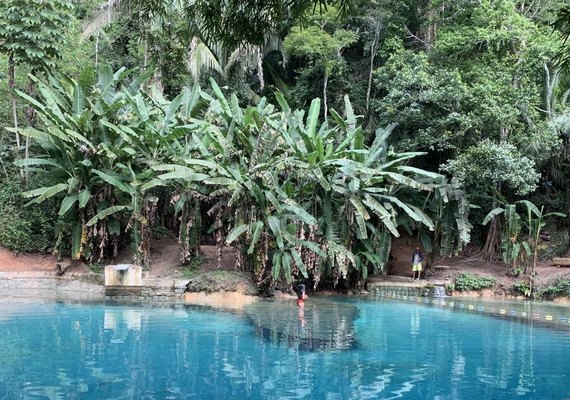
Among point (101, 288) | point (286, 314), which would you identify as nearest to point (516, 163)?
point (286, 314)

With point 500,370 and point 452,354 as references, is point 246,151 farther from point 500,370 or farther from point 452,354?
point 500,370

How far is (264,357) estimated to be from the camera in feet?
25.7

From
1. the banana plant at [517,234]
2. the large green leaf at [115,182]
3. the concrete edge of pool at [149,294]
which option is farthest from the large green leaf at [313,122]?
the banana plant at [517,234]

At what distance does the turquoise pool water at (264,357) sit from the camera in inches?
246

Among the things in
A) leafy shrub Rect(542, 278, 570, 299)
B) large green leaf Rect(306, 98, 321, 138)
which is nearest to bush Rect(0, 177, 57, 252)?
large green leaf Rect(306, 98, 321, 138)

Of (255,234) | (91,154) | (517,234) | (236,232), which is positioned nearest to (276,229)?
(255,234)

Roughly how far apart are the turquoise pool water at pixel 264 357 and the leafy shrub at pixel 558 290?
507cm

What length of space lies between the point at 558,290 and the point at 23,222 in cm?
1584

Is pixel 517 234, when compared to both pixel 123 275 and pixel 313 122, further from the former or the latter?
pixel 123 275

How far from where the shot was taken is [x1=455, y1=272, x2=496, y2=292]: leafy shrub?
17.3m

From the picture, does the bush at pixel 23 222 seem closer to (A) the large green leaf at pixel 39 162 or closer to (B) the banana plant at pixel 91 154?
(B) the banana plant at pixel 91 154

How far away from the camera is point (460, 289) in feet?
56.7

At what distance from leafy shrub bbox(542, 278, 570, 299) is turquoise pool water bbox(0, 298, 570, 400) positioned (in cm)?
507

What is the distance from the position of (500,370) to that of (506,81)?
12204 millimetres
